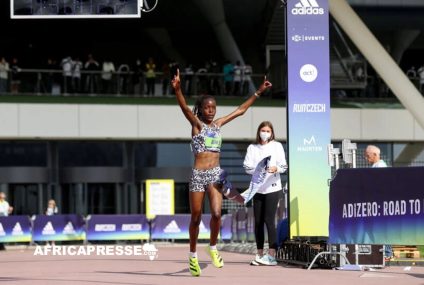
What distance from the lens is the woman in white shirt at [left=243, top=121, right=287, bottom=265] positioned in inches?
578

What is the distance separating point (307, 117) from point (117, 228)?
1778 cm

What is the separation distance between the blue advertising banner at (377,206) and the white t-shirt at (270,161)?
110cm

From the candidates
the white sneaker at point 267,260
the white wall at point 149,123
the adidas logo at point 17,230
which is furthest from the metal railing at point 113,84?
the white sneaker at point 267,260

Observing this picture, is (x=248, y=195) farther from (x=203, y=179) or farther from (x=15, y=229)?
(x=15, y=229)

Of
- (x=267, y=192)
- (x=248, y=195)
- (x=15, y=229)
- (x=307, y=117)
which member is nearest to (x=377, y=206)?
(x=248, y=195)

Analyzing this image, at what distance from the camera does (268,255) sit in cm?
1473

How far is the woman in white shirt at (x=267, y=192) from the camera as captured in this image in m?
14.7

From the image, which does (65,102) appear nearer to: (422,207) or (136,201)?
(136,201)

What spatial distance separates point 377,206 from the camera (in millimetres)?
12812

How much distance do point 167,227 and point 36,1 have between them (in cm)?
1530

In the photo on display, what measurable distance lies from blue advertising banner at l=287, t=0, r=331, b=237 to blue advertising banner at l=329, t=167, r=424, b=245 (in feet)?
7.29

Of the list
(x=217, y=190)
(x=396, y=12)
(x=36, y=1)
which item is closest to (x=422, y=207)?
(x=217, y=190)

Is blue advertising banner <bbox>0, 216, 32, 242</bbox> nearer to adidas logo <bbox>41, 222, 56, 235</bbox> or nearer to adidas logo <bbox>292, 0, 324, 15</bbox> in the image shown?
adidas logo <bbox>41, 222, 56, 235</bbox>

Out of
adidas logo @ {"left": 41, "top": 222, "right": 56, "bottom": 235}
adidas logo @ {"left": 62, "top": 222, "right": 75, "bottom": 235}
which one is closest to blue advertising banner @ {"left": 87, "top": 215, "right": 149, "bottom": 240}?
adidas logo @ {"left": 62, "top": 222, "right": 75, "bottom": 235}
